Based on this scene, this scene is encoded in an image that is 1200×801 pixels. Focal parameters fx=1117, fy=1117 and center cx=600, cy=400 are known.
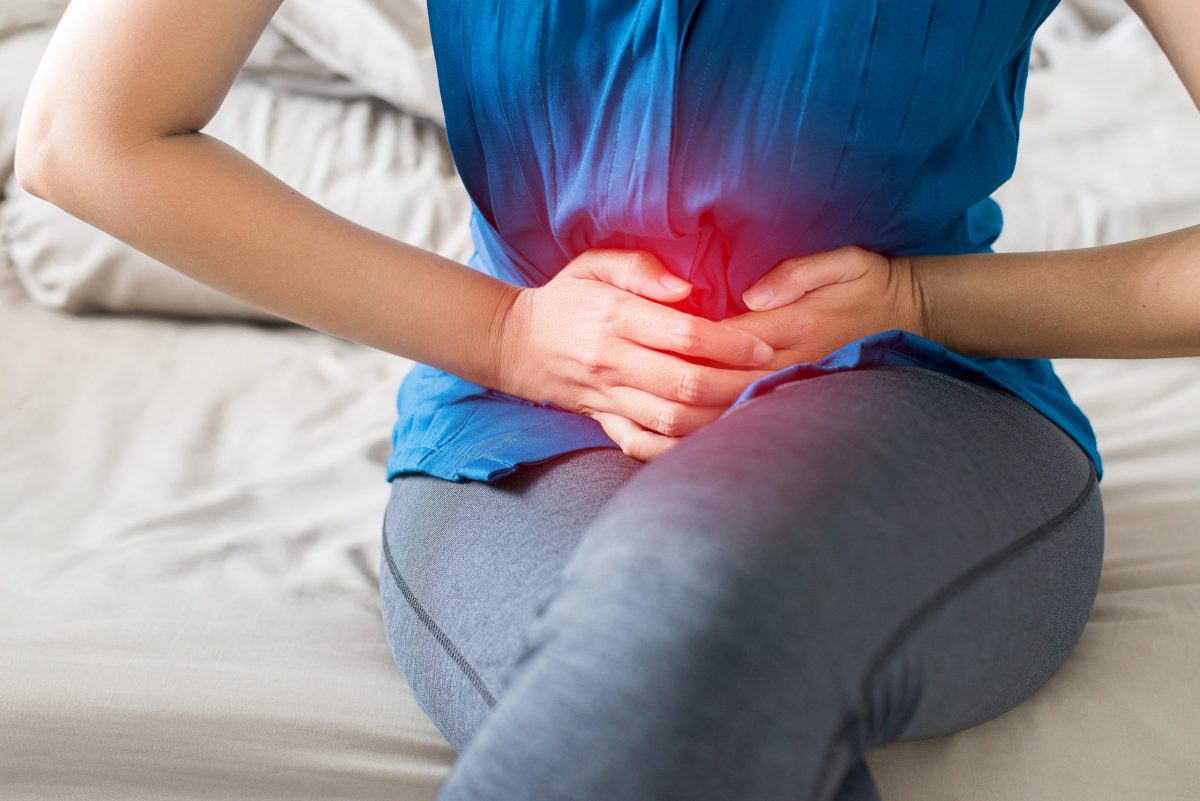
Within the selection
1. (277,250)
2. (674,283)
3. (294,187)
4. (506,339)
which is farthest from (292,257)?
(294,187)

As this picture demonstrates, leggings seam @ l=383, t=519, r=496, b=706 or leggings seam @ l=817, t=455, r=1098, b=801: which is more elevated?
leggings seam @ l=817, t=455, r=1098, b=801

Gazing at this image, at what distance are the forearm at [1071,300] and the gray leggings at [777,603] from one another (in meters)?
0.11

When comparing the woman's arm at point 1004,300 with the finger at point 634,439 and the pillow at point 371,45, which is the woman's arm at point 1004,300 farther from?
the pillow at point 371,45

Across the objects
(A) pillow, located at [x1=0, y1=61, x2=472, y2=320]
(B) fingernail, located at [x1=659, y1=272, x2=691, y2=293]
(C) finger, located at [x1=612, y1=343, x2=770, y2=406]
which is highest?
(B) fingernail, located at [x1=659, y1=272, x2=691, y2=293]

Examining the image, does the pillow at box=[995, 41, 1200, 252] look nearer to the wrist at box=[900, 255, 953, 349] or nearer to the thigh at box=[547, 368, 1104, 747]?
the wrist at box=[900, 255, 953, 349]

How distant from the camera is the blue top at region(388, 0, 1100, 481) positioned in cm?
67

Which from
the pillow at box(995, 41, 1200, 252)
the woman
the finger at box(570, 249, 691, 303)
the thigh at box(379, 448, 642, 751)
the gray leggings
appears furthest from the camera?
the pillow at box(995, 41, 1200, 252)

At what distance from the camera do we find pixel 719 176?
2.30 ft

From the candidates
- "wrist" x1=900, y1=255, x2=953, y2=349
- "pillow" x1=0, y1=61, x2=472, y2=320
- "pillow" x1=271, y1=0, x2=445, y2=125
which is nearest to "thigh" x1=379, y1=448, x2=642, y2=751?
"wrist" x1=900, y1=255, x2=953, y2=349

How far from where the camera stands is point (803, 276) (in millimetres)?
741

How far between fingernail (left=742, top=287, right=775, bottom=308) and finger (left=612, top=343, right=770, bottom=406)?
49 millimetres

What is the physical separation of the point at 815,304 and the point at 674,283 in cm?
10

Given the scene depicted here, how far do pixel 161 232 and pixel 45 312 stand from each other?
701 millimetres

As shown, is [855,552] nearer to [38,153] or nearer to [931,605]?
[931,605]
